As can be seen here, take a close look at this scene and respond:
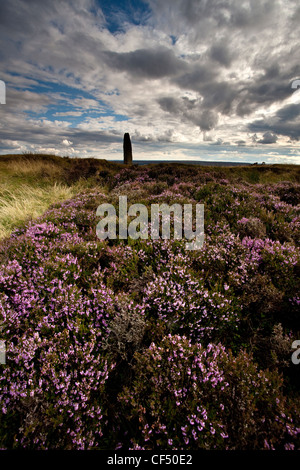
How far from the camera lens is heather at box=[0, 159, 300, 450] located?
7.06 feet

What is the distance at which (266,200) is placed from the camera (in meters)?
8.43

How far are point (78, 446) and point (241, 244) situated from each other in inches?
176

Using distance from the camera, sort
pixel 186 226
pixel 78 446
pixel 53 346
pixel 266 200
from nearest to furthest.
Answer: pixel 78 446 < pixel 53 346 < pixel 186 226 < pixel 266 200

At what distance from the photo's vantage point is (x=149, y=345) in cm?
312

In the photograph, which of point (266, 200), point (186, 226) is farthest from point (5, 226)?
A: point (266, 200)

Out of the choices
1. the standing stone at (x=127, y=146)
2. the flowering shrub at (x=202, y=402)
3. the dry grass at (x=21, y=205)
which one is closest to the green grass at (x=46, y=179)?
the dry grass at (x=21, y=205)

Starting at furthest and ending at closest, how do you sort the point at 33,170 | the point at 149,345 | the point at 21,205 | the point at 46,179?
the point at 33,170, the point at 46,179, the point at 21,205, the point at 149,345

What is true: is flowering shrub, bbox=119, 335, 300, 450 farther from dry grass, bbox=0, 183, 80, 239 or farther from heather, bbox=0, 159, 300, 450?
dry grass, bbox=0, 183, 80, 239

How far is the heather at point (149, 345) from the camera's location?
7.06 ft

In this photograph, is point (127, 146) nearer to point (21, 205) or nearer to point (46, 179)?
point (46, 179)

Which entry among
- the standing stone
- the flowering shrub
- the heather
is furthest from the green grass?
the standing stone

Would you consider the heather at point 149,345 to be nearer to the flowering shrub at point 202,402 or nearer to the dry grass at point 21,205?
the flowering shrub at point 202,402

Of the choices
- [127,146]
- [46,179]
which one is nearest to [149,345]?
[46,179]

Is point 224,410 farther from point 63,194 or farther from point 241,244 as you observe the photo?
point 63,194
